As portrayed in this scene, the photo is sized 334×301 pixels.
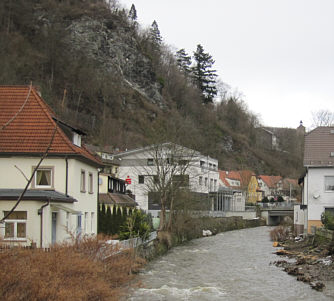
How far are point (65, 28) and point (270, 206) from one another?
4557 centimetres

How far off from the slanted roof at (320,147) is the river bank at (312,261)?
5783 mm

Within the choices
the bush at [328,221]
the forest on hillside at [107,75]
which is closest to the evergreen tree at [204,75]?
the forest on hillside at [107,75]

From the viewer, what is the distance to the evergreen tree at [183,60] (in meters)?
126

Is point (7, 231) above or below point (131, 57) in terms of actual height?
below

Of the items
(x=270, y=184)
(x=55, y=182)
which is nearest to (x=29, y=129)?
(x=55, y=182)

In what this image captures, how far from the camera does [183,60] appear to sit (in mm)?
127500

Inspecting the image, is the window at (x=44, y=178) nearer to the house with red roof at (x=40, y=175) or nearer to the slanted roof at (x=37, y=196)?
the house with red roof at (x=40, y=175)

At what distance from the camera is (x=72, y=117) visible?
74.8 m

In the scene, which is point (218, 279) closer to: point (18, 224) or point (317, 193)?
point (18, 224)

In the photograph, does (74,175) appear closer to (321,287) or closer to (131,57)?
(321,287)

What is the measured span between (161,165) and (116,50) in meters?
54.6

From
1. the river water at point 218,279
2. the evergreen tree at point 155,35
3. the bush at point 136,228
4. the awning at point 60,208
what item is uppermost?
the evergreen tree at point 155,35

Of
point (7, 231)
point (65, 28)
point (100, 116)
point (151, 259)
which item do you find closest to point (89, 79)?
point (100, 116)

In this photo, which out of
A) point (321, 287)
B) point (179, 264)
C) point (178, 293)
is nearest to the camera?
point (178, 293)
